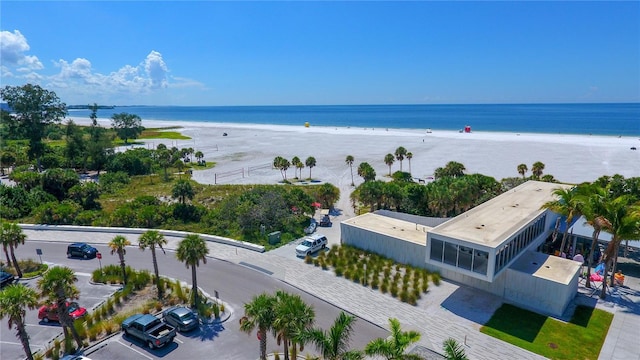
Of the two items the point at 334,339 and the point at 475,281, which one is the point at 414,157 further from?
the point at 334,339

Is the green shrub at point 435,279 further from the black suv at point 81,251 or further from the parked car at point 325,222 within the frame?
the black suv at point 81,251

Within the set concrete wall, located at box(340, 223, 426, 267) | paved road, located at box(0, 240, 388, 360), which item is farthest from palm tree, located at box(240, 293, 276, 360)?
concrete wall, located at box(340, 223, 426, 267)

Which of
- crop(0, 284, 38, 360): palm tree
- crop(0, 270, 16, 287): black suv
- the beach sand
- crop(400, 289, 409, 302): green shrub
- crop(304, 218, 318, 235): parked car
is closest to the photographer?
crop(0, 284, 38, 360): palm tree

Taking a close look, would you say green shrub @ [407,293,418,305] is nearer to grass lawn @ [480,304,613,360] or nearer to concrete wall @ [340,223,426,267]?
grass lawn @ [480,304,613,360]

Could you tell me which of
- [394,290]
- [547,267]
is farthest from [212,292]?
[547,267]

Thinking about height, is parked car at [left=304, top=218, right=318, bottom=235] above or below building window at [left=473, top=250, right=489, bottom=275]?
below

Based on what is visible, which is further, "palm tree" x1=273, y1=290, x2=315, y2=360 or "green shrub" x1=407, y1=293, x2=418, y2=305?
"green shrub" x1=407, y1=293, x2=418, y2=305
